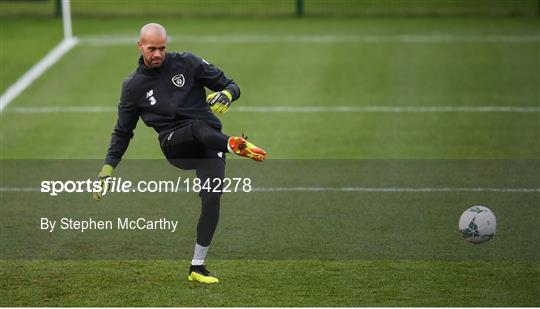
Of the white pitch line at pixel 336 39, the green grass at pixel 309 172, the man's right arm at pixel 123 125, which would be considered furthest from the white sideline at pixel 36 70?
the man's right arm at pixel 123 125

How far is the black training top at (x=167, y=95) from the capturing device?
11.0 meters

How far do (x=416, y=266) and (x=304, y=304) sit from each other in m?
1.79

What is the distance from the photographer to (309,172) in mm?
16406

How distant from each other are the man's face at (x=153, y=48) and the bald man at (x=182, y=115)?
0.06 feet

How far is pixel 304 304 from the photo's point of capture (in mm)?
10375

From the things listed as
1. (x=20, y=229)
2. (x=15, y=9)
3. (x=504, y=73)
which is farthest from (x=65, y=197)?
(x=15, y=9)

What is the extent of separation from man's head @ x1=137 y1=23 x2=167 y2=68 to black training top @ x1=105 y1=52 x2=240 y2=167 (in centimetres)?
23

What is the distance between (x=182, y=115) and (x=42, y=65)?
13.4 m

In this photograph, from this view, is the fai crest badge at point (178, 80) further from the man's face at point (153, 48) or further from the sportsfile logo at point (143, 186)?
the sportsfile logo at point (143, 186)

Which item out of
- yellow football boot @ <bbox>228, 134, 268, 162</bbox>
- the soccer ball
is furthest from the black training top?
the soccer ball

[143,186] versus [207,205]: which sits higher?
[143,186]

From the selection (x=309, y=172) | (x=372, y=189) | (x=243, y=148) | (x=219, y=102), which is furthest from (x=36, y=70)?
(x=243, y=148)

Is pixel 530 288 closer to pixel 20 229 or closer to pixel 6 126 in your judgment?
pixel 20 229

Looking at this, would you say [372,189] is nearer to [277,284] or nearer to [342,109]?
[277,284]
